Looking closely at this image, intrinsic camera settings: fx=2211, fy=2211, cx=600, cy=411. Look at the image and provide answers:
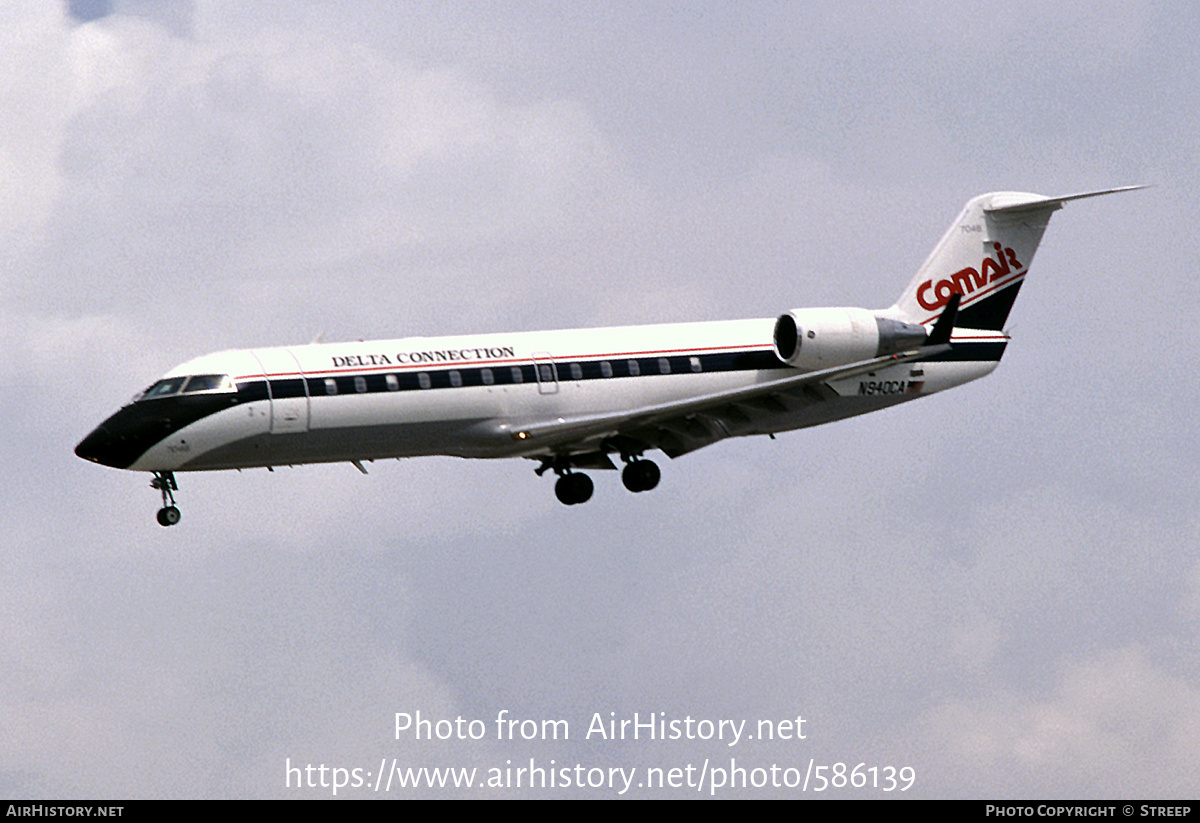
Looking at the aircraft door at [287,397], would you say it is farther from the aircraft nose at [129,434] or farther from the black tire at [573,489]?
the black tire at [573,489]

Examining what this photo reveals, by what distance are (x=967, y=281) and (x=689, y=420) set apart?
920 centimetres

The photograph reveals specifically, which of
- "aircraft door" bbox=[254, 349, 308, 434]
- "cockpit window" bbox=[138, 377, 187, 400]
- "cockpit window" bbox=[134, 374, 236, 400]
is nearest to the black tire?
"aircraft door" bbox=[254, 349, 308, 434]

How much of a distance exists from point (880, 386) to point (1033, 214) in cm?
623

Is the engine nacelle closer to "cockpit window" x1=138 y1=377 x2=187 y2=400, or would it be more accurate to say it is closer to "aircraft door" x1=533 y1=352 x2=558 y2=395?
"aircraft door" x1=533 y1=352 x2=558 y2=395

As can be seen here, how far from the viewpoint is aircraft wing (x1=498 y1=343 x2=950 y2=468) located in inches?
1893

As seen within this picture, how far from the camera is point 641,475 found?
49.9 meters

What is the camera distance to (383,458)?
4750 centimetres

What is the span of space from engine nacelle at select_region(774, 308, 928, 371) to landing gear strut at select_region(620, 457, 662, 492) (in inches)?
155

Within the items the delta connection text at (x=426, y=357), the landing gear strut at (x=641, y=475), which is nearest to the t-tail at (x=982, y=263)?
the landing gear strut at (x=641, y=475)

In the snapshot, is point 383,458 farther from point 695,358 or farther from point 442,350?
point 695,358

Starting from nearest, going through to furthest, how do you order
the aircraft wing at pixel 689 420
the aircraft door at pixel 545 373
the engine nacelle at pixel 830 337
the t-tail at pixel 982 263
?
the aircraft wing at pixel 689 420 → the aircraft door at pixel 545 373 → the engine nacelle at pixel 830 337 → the t-tail at pixel 982 263

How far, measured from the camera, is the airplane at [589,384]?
151 feet

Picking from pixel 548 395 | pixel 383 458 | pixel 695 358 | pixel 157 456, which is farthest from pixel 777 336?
pixel 157 456

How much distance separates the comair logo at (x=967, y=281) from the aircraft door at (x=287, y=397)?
16.2 meters
